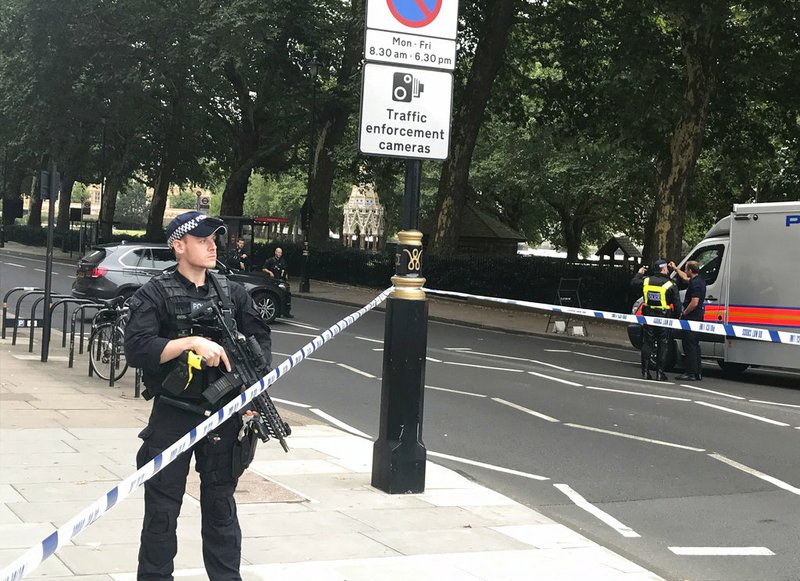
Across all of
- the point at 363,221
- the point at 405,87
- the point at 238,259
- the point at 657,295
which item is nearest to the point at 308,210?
the point at 238,259

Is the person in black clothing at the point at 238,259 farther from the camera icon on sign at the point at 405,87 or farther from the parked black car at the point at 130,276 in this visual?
the camera icon on sign at the point at 405,87

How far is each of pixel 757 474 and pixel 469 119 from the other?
2351cm

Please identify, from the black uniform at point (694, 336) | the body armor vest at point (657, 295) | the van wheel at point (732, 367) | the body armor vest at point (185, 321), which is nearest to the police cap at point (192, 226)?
the body armor vest at point (185, 321)

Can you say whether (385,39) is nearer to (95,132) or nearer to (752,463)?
(752,463)

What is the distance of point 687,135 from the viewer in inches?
1022

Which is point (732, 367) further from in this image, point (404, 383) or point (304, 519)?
point (304, 519)

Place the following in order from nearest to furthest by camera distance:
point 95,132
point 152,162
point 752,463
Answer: point 752,463, point 95,132, point 152,162

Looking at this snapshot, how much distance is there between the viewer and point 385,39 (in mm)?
7598

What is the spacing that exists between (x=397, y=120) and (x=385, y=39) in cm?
58

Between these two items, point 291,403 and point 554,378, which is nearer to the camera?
point 291,403

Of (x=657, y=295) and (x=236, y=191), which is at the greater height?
(x=236, y=191)

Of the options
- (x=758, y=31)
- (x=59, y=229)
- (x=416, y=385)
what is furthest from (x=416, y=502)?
(x=59, y=229)

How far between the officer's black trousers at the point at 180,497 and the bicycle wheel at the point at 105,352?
8.43 m

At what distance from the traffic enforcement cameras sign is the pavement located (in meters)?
2.43
